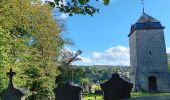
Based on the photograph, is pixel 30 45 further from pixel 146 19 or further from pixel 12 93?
pixel 146 19

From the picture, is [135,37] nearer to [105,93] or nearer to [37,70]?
[37,70]

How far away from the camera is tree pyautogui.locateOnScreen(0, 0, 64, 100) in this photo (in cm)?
2445

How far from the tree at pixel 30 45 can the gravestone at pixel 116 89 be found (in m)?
14.3

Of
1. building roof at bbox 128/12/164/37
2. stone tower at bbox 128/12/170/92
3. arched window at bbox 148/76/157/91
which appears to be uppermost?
building roof at bbox 128/12/164/37

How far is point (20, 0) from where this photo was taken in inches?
1134

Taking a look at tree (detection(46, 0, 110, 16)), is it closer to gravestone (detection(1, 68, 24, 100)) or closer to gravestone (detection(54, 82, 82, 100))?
gravestone (detection(54, 82, 82, 100))

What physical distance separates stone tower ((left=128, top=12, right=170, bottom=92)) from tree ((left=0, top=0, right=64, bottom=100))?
75.8 feet

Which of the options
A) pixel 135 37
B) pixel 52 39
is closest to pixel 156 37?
pixel 135 37

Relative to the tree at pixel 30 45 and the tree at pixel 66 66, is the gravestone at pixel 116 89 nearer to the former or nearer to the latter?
the tree at pixel 30 45

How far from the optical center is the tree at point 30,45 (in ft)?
80.2

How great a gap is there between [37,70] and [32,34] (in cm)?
323

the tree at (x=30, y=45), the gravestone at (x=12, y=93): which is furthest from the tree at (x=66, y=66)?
the gravestone at (x=12, y=93)

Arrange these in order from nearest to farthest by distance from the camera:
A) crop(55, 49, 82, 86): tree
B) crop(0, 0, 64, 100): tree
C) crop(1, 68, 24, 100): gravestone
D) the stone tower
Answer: crop(1, 68, 24, 100): gravestone < crop(0, 0, 64, 100): tree < crop(55, 49, 82, 86): tree < the stone tower

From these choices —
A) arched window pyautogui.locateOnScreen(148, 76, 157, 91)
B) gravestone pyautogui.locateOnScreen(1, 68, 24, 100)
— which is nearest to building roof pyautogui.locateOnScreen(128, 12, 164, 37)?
arched window pyautogui.locateOnScreen(148, 76, 157, 91)
